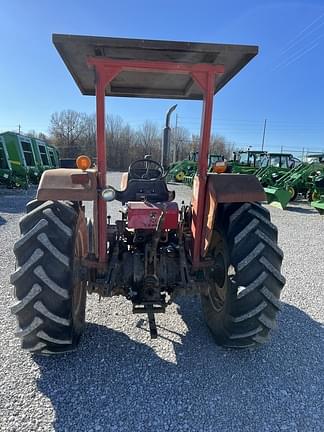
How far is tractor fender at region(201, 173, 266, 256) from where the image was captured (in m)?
2.30

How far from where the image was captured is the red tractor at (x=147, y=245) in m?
2.08

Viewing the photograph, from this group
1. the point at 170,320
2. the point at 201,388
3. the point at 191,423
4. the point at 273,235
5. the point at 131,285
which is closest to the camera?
the point at 191,423

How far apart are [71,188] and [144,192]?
958 mm

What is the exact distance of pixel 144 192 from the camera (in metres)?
3.05

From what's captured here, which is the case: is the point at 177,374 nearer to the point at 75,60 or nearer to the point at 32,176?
the point at 75,60

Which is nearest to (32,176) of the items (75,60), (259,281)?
(75,60)

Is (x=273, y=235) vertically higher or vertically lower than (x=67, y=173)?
lower

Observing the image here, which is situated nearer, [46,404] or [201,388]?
[46,404]

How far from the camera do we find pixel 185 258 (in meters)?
2.62

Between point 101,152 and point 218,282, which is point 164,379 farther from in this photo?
point 101,152

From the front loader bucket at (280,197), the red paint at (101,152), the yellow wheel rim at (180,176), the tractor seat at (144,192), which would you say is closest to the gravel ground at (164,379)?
the red paint at (101,152)

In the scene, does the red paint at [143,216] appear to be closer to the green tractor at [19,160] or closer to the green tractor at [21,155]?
the green tractor at [19,160]

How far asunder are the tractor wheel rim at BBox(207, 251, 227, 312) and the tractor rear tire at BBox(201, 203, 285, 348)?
0.09m

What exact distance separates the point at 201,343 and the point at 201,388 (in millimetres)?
510
